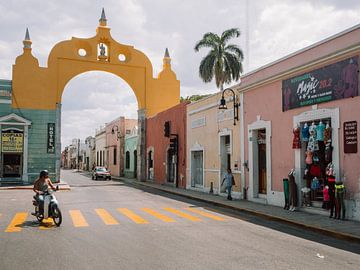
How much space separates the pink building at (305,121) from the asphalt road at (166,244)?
8.52ft

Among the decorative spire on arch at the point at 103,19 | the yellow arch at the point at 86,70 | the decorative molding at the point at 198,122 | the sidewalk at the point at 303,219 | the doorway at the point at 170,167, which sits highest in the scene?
the decorative spire on arch at the point at 103,19

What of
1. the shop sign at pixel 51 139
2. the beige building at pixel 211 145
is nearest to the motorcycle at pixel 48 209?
the beige building at pixel 211 145

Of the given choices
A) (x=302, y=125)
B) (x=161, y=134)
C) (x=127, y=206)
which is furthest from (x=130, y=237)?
(x=161, y=134)

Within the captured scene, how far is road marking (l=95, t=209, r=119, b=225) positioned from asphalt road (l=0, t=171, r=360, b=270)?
30mm

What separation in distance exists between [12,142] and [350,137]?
2513 cm

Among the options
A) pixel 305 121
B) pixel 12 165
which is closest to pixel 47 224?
pixel 305 121

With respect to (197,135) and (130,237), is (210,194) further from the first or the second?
(130,237)

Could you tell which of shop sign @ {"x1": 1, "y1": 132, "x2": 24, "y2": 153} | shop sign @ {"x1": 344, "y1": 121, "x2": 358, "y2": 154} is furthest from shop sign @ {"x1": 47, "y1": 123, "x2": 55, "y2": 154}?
shop sign @ {"x1": 344, "y1": 121, "x2": 358, "y2": 154}

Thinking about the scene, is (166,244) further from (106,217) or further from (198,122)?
(198,122)

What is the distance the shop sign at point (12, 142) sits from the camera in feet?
97.9

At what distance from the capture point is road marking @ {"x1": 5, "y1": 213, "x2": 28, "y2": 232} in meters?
10.5

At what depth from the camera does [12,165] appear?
30.6 meters

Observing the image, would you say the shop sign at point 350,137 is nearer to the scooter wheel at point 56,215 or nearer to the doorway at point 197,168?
the scooter wheel at point 56,215

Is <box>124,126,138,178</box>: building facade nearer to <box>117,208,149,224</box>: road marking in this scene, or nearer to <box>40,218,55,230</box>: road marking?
<box>117,208,149,224</box>: road marking
